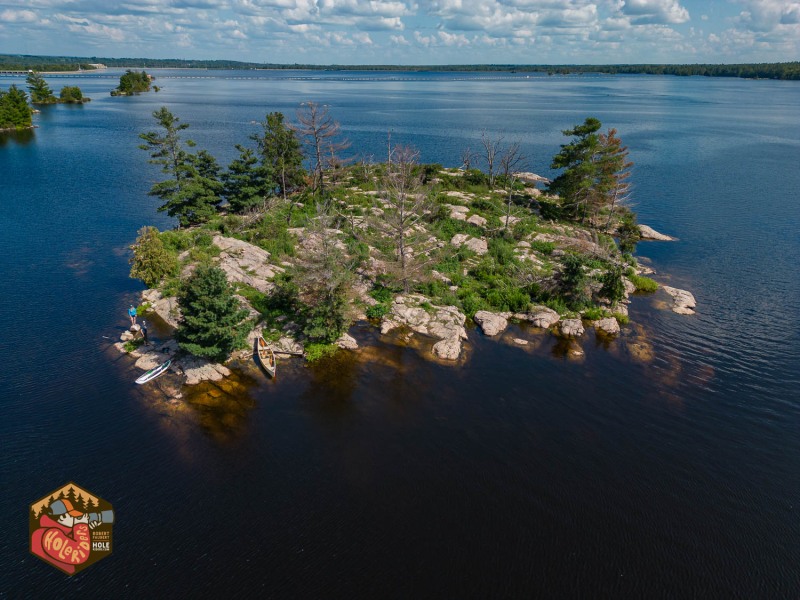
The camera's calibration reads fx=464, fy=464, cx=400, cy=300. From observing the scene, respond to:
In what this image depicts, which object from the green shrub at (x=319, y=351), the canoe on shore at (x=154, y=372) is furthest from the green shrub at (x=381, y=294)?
the canoe on shore at (x=154, y=372)

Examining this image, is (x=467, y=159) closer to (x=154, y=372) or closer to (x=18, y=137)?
(x=154, y=372)

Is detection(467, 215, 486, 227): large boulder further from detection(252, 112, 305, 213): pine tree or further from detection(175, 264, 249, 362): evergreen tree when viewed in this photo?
detection(175, 264, 249, 362): evergreen tree

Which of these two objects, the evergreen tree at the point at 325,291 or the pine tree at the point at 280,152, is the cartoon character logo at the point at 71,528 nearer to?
the evergreen tree at the point at 325,291

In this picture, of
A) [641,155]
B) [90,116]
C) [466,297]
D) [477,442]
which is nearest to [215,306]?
[477,442]

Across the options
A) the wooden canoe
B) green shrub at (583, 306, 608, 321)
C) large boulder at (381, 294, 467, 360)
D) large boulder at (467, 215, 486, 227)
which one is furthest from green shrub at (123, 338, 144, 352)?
large boulder at (467, 215, 486, 227)

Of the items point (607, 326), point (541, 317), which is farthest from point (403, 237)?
Answer: point (607, 326)

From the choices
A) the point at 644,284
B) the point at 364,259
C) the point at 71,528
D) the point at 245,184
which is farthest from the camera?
the point at 245,184
